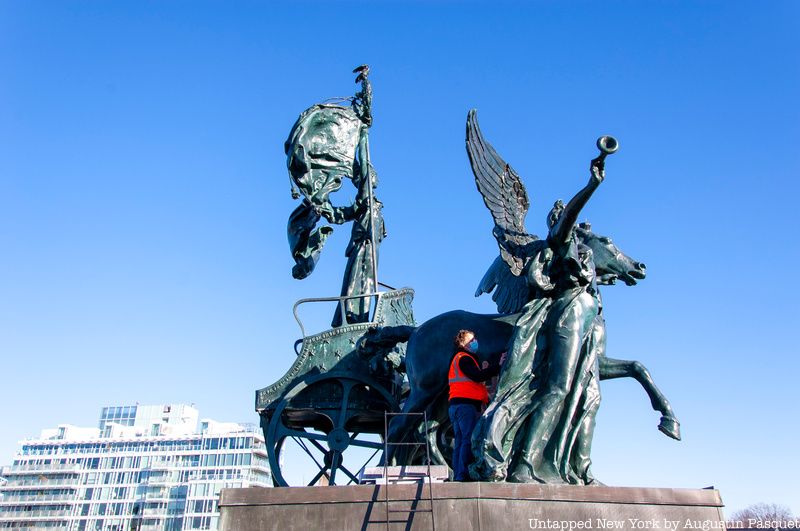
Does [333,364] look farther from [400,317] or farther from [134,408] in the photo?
[134,408]

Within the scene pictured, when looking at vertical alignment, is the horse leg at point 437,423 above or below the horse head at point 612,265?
below

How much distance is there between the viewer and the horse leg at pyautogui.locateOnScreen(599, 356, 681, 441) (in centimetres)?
823

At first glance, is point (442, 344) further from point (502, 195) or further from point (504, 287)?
point (502, 195)

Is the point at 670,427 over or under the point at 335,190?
under

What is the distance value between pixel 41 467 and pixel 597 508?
101m

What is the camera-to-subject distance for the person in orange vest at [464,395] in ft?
23.5

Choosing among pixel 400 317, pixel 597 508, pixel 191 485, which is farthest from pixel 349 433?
pixel 191 485

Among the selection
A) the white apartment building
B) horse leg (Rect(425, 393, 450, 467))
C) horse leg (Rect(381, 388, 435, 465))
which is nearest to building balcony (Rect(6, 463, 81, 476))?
the white apartment building

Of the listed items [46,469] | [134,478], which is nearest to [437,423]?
[134,478]

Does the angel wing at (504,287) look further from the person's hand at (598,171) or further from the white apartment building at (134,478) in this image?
the white apartment building at (134,478)

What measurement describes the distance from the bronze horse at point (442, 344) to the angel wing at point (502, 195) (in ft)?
1.59

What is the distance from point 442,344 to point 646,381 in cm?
242

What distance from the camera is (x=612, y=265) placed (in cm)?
921

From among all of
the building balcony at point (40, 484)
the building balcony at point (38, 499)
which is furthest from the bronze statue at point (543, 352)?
the building balcony at point (40, 484)
